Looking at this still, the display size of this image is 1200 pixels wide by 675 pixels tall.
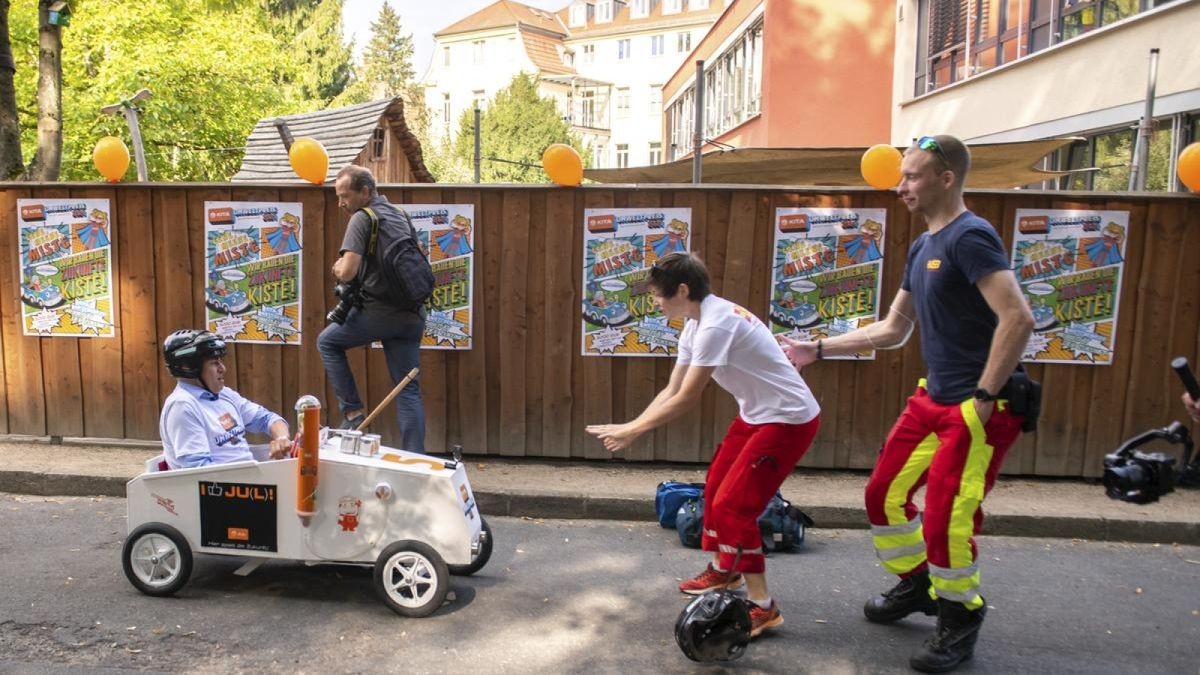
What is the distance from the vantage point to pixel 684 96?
37844 mm

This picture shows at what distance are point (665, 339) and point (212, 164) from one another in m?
18.8

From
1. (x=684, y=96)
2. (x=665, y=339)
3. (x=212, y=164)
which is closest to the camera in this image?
(x=665, y=339)

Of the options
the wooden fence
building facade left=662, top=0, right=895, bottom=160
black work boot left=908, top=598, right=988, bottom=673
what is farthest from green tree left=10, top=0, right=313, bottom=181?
black work boot left=908, top=598, right=988, bottom=673

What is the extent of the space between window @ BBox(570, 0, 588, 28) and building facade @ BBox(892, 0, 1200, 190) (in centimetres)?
6832

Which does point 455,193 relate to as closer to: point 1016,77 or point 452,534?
point 452,534

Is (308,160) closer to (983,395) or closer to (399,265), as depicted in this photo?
(399,265)

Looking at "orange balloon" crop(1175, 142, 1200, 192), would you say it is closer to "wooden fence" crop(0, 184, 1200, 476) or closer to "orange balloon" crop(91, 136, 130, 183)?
"wooden fence" crop(0, 184, 1200, 476)

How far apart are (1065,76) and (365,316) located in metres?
10.9

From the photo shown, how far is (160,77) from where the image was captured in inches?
744

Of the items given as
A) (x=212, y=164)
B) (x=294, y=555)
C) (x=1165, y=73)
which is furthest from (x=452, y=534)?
(x=212, y=164)

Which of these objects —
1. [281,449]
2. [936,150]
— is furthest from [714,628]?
[281,449]

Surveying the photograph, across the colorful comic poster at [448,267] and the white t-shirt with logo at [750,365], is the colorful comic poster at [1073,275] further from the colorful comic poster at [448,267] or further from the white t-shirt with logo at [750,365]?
the colorful comic poster at [448,267]

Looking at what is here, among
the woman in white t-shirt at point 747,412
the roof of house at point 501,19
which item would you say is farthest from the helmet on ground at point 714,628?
the roof of house at point 501,19

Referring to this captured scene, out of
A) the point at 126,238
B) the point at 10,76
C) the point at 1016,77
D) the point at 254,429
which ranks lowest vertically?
the point at 254,429
